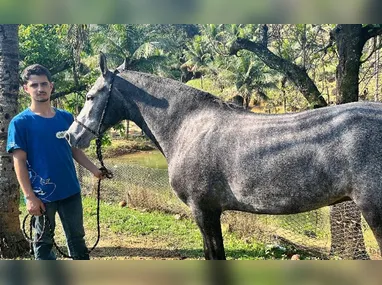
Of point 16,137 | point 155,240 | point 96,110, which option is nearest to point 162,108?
point 96,110


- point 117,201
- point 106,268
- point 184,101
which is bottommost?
point 117,201

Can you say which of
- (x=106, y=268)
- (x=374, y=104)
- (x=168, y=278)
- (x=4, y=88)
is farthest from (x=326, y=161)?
(x=4, y=88)

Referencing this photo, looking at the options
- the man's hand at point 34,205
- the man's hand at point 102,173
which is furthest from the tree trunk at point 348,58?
the man's hand at point 34,205

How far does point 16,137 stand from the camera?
2928 mm

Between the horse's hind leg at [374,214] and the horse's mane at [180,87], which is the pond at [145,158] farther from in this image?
the horse's hind leg at [374,214]

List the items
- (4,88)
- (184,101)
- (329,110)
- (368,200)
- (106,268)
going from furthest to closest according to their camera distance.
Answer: (4,88) → (184,101) → (329,110) → (368,200) → (106,268)

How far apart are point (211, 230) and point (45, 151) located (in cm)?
144

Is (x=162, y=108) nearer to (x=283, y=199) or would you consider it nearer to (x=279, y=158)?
(x=279, y=158)

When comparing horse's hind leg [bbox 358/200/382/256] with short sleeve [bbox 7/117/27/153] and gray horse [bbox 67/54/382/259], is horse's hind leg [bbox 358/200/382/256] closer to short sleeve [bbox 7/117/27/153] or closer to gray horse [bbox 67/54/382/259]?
gray horse [bbox 67/54/382/259]

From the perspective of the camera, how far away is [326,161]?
7.86 ft

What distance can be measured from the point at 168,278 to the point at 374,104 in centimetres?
166

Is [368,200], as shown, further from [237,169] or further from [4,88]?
[4,88]

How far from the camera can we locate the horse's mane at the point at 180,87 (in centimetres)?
299

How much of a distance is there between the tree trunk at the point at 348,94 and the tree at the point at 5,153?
385 cm
